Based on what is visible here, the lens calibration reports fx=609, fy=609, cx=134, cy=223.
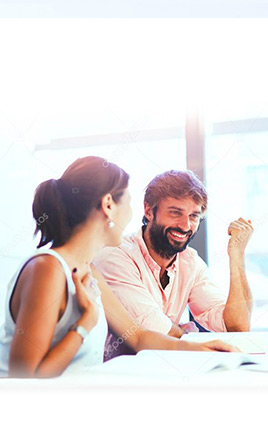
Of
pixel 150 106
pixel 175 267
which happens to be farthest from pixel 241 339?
pixel 150 106

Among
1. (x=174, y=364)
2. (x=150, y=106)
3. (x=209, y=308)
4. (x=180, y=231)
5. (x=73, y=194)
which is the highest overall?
(x=150, y=106)

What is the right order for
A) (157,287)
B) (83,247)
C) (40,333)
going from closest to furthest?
(40,333) → (83,247) → (157,287)

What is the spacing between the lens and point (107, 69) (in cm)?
250

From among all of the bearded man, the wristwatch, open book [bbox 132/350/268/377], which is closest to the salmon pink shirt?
the bearded man

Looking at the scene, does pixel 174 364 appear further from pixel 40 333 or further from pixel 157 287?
pixel 40 333

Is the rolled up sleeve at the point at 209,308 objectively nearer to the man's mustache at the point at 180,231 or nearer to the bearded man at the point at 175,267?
the bearded man at the point at 175,267

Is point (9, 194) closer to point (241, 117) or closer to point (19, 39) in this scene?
point (19, 39)

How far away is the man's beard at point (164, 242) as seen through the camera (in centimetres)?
242

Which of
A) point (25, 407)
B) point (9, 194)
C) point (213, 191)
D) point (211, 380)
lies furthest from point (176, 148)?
point (25, 407)

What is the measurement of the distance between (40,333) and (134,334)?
376 mm

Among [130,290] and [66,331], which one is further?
[130,290]

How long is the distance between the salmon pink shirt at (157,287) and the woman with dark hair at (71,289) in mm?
41

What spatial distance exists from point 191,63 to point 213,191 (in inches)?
21.1

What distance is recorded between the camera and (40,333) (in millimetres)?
2207
